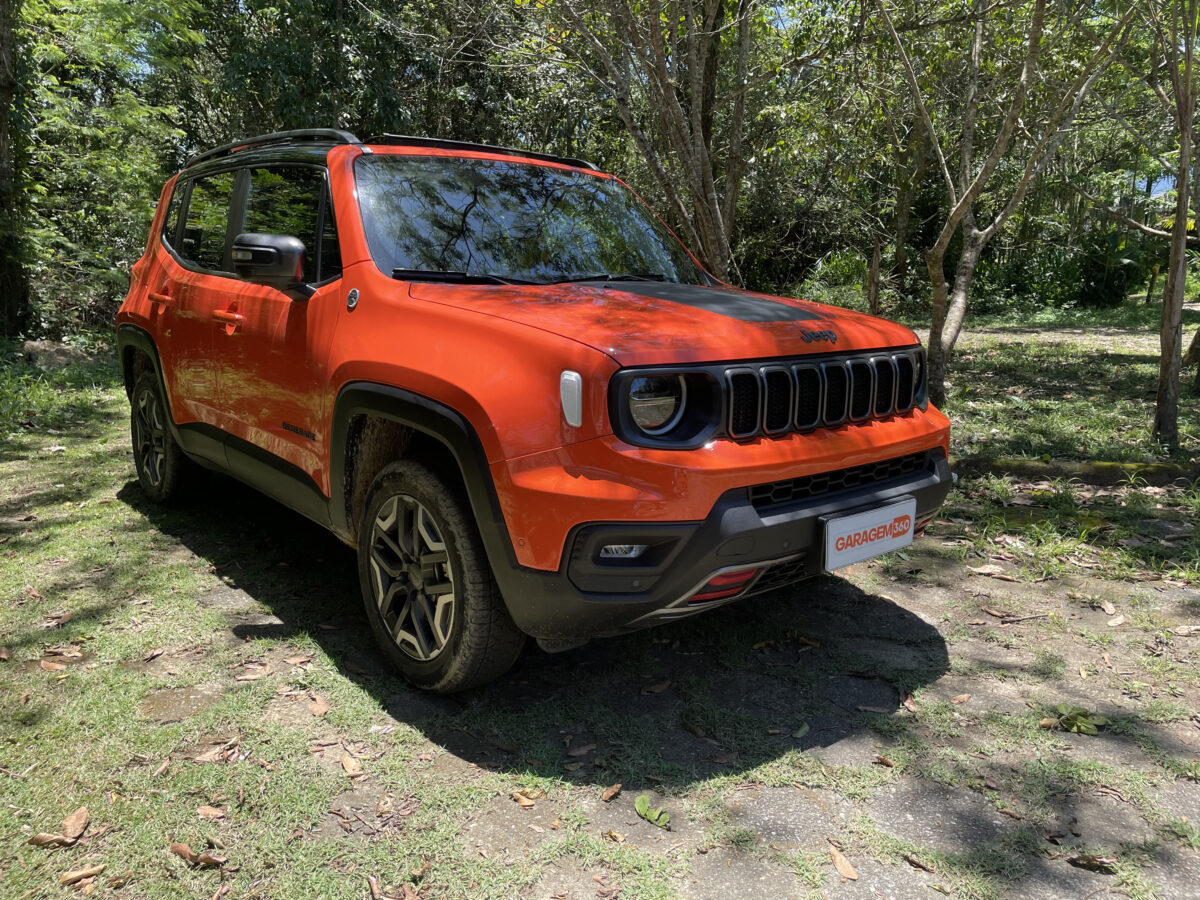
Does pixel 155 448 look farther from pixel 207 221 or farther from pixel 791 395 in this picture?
pixel 791 395

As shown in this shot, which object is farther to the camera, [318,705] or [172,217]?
[172,217]

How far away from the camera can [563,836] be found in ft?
8.00

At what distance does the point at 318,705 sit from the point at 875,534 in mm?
1973

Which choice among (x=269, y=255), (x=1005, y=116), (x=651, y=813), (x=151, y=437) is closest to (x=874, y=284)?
(x=1005, y=116)

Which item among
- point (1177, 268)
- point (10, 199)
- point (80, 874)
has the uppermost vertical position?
point (10, 199)

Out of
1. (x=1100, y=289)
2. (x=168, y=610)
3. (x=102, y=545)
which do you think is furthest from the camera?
(x=1100, y=289)

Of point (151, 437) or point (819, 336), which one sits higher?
point (819, 336)

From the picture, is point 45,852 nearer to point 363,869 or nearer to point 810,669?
point 363,869

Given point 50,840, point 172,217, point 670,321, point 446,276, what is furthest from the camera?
point 172,217

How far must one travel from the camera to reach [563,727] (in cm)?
→ 296

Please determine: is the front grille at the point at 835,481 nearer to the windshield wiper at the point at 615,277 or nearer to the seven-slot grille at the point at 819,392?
the seven-slot grille at the point at 819,392

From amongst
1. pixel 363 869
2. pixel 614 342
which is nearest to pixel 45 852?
pixel 363 869

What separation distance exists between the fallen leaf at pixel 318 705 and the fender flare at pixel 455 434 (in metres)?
0.89

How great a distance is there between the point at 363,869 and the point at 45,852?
84 cm
